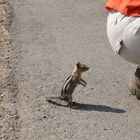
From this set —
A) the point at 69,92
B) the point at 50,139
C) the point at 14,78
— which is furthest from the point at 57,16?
the point at 50,139

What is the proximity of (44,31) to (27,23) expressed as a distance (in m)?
0.46

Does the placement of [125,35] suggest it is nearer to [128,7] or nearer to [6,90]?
[128,7]

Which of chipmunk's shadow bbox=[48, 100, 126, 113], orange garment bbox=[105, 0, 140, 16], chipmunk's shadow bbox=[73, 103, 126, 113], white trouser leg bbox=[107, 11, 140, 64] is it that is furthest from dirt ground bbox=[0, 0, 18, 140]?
orange garment bbox=[105, 0, 140, 16]

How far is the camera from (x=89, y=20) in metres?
8.15

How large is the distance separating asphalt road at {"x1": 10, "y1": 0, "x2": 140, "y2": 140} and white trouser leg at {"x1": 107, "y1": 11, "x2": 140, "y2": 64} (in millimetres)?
498

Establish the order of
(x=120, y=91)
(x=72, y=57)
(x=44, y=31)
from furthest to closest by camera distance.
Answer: (x=44, y=31) < (x=72, y=57) < (x=120, y=91)

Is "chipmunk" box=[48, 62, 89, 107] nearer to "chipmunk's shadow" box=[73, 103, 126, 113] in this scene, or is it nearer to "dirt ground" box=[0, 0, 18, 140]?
"chipmunk's shadow" box=[73, 103, 126, 113]

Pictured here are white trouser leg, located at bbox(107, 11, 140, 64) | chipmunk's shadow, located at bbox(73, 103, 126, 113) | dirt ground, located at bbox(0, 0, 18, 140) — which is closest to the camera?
dirt ground, located at bbox(0, 0, 18, 140)

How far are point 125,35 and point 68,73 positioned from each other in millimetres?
1109

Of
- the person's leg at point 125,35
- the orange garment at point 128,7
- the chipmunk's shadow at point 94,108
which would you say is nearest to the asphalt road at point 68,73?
the chipmunk's shadow at point 94,108

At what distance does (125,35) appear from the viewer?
5094mm

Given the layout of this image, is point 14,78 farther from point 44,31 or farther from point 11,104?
point 44,31

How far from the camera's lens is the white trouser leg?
16.4ft

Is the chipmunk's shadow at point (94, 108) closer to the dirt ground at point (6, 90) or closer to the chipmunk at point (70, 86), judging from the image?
the chipmunk at point (70, 86)
